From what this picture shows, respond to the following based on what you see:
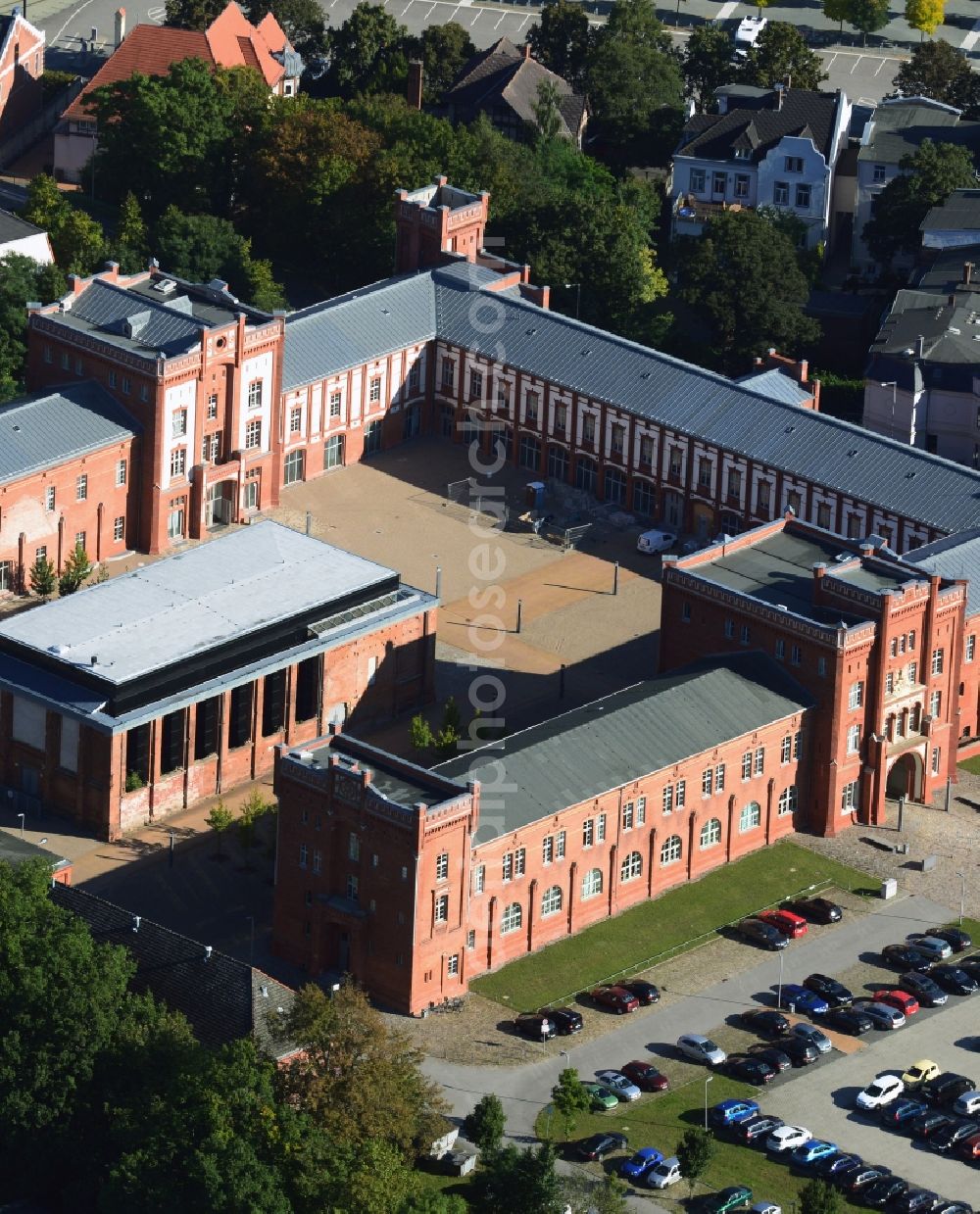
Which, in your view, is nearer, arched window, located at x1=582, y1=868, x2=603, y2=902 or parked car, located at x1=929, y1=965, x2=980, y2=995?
parked car, located at x1=929, y1=965, x2=980, y2=995

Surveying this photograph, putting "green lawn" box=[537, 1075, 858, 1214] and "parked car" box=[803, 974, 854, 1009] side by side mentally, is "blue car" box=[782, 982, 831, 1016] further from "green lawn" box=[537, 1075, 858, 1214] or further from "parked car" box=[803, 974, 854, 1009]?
"green lawn" box=[537, 1075, 858, 1214]

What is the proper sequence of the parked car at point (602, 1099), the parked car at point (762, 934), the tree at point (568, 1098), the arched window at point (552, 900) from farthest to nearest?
the parked car at point (762, 934), the arched window at point (552, 900), the parked car at point (602, 1099), the tree at point (568, 1098)

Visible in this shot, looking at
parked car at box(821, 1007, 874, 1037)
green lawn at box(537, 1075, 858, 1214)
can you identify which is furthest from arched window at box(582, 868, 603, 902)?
green lawn at box(537, 1075, 858, 1214)

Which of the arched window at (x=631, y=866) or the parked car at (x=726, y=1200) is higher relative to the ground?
the arched window at (x=631, y=866)

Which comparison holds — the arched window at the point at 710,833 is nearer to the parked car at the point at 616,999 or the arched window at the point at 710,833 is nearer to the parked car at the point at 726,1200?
the parked car at the point at 616,999

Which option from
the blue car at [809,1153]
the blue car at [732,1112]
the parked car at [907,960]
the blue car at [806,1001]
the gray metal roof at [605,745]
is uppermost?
the gray metal roof at [605,745]

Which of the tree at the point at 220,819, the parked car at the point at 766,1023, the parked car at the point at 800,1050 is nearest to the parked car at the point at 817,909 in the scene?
the parked car at the point at 766,1023

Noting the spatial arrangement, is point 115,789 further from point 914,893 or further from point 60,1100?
point 914,893

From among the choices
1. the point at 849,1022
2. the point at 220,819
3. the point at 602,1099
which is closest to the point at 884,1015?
the point at 849,1022
